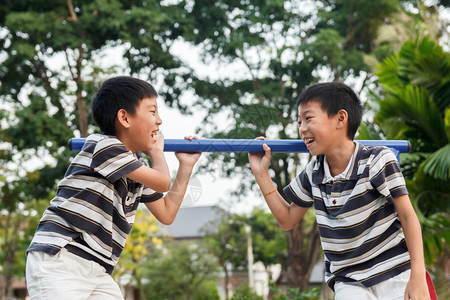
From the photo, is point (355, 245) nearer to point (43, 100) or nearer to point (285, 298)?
point (285, 298)

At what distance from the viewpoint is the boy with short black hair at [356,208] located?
2.14 meters

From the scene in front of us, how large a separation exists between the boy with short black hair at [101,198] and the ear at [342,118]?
0.70 meters

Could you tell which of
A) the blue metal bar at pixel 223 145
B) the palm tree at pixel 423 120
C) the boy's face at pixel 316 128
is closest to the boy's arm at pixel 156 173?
the blue metal bar at pixel 223 145

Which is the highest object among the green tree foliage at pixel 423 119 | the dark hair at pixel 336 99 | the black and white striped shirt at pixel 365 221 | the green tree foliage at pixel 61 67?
the green tree foliage at pixel 61 67

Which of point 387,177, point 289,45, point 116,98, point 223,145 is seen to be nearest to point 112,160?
point 116,98

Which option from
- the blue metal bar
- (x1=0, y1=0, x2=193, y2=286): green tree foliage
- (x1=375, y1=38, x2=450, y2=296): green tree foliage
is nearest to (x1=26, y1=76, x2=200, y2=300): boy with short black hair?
the blue metal bar

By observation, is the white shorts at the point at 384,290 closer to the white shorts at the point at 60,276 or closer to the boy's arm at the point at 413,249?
the boy's arm at the point at 413,249

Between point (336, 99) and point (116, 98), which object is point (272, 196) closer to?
point (336, 99)

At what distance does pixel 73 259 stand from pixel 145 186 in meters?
0.43

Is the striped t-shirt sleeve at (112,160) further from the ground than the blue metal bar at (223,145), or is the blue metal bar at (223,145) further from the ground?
the blue metal bar at (223,145)

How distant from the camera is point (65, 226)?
204 cm

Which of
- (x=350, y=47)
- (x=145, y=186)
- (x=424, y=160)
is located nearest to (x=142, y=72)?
(x=350, y=47)

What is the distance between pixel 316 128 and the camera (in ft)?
7.43

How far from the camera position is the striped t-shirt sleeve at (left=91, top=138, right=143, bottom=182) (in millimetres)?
2062
